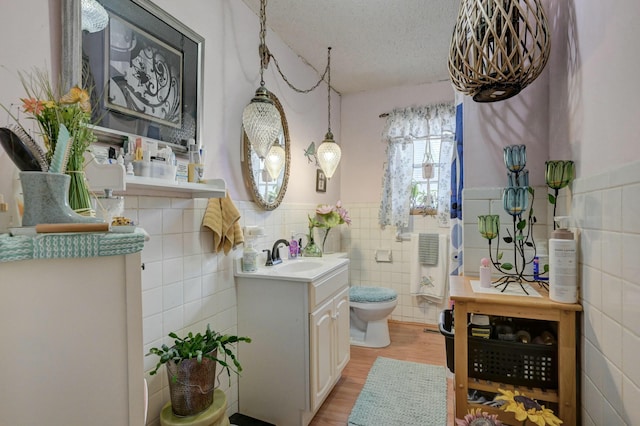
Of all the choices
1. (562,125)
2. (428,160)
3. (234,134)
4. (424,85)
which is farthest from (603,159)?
(424,85)

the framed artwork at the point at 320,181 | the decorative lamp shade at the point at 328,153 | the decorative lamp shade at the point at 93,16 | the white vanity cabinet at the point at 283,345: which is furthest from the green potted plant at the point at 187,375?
the framed artwork at the point at 320,181

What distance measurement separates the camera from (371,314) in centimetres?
275

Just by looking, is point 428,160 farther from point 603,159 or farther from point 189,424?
point 189,424

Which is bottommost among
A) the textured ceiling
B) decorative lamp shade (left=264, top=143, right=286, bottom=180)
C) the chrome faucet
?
the chrome faucet

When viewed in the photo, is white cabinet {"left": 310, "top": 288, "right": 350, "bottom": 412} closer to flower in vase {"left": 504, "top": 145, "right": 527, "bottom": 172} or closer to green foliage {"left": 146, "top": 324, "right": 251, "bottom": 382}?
green foliage {"left": 146, "top": 324, "right": 251, "bottom": 382}

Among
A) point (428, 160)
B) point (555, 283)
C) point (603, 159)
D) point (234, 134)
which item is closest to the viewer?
point (603, 159)

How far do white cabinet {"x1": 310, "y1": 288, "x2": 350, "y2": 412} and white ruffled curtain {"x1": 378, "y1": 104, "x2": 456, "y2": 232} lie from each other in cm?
130

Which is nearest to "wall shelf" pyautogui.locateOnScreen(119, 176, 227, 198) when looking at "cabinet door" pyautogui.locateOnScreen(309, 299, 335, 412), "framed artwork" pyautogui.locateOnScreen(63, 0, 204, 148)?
"framed artwork" pyautogui.locateOnScreen(63, 0, 204, 148)

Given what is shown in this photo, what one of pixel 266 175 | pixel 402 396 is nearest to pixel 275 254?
pixel 266 175

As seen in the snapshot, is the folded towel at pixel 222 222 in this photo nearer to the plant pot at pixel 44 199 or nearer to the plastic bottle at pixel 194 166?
the plastic bottle at pixel 194 166

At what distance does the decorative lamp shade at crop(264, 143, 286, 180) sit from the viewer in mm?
2238

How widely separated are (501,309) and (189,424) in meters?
1.31

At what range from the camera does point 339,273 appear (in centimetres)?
222

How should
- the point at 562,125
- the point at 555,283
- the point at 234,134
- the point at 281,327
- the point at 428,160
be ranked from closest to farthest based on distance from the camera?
the point at 555,283 < the point at 562,125 < the point at 281,327 < the point at 234,134 < the point at 428,160
